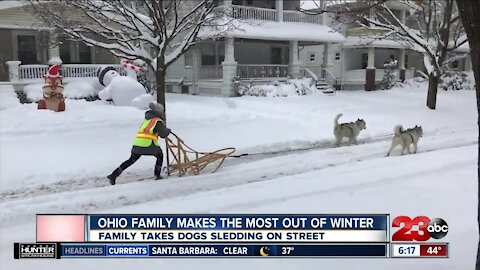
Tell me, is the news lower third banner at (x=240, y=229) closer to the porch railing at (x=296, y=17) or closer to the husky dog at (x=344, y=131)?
the husky dog at (x=344, y=131)

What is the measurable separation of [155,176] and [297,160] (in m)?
3.32

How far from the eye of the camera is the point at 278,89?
2236cm

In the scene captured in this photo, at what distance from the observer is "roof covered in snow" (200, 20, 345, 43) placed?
23.2 meters

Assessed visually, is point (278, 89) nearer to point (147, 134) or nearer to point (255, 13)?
point (255, 13)

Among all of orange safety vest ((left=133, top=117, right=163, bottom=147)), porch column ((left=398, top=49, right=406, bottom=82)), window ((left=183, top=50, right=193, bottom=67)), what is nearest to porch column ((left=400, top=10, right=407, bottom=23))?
porch column ((left=398, top=49, right=406, bottom=82))

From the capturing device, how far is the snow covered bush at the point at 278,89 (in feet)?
72.4

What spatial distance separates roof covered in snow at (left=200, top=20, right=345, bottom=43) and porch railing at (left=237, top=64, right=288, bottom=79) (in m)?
1.76

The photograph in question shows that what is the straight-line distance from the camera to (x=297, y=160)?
10.2m

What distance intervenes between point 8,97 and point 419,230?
52.9 feet

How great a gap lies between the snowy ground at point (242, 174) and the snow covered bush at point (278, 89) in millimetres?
4908

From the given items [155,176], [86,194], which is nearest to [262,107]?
[155,176]

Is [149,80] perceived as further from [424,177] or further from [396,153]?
[424,177]

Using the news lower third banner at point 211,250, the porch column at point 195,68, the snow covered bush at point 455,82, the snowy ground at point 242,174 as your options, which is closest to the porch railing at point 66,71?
the snowy ground at point 242,174
